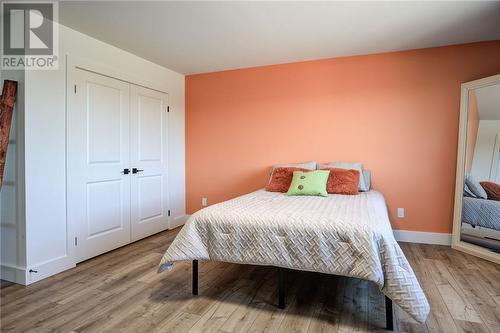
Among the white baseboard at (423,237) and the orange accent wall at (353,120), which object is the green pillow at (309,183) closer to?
the orange accent wall at (353,120)

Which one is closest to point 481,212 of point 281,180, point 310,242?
point 281,180

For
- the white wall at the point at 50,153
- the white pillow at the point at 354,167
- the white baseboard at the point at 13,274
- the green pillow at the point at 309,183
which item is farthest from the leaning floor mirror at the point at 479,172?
the white baseboard at the point at 13,274

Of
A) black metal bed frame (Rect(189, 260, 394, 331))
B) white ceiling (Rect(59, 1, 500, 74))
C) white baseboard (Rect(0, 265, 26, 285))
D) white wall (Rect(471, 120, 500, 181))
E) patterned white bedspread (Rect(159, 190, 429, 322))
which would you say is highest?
white ceiling (Rect(59, 1, 500, 74))

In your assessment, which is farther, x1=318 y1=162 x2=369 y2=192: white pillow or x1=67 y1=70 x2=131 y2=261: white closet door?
x1=318 y1=162 x2=369 y2=192: white pillow

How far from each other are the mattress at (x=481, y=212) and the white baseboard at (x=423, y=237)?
12.3 inches

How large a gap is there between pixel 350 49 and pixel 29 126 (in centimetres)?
326

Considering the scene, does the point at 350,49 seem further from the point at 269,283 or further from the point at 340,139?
the point at 269,283

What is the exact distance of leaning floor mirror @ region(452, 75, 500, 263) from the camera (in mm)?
2885

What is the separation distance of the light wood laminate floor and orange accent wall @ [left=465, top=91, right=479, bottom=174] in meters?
1.03

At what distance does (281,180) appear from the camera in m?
3.39

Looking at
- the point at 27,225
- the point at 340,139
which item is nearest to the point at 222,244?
the point at 27,225

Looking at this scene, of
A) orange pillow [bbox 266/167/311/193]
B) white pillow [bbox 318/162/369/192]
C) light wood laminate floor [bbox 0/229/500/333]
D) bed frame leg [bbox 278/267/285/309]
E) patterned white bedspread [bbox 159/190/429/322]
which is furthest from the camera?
orange pillow [bbox 266/167/311/193]

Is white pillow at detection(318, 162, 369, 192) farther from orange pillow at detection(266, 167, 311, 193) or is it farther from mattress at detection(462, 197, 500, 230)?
mattress at detection(462, 197, 500, 230)

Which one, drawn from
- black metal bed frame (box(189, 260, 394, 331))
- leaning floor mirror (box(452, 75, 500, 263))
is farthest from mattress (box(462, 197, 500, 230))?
black metal bed frame (box(189, 260, 394, 331))
